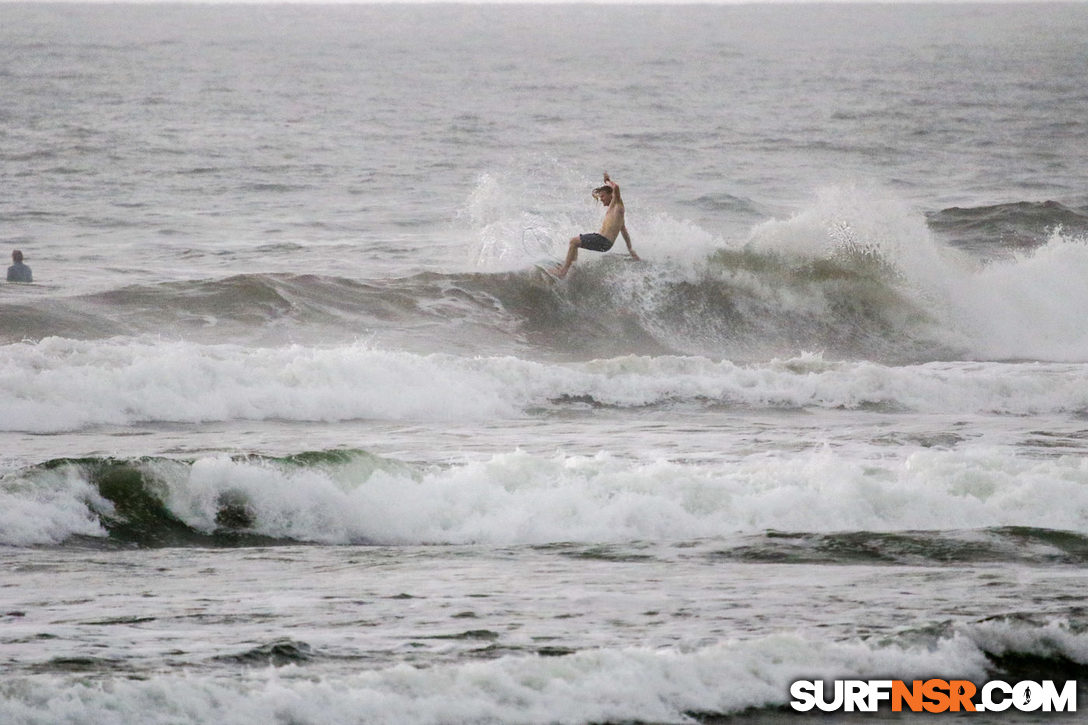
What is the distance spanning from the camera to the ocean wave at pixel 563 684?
15.8 ft

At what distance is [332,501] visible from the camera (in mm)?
8258

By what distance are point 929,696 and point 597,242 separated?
36.8ft

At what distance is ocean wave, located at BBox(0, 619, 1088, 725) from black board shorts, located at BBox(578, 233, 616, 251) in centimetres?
1071

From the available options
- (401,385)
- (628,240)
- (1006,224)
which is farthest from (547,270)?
(1006,224)

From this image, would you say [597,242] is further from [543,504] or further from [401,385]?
[543,504]

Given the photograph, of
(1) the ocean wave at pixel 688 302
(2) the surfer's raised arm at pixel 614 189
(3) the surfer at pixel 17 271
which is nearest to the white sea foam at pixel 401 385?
(1) the ocean wave at pixel 688 302

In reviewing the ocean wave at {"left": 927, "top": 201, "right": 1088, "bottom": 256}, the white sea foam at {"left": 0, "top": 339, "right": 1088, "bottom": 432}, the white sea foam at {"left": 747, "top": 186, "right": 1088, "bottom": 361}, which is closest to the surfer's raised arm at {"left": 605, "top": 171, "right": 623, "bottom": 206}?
the white sea foam at {"left": 0, "top": 339, "right": 1088, "bottom": 432}

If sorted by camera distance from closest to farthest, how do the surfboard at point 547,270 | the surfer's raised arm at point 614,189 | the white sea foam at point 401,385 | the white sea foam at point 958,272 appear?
the white sea foam at point 401,385, the surfer's raised arm at point 614,189, the white sea foam at point 958,272, the surfboard at point 547,270

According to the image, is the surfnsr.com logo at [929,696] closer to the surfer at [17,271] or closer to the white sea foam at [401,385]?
the white sea foam at [401,385]

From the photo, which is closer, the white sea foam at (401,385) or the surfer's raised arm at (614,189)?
the white sea foam at (401,385)

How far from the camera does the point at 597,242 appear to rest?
16.1m

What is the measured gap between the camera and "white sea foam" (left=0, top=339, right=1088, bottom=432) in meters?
11.0

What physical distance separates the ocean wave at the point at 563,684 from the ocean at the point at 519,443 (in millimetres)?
15

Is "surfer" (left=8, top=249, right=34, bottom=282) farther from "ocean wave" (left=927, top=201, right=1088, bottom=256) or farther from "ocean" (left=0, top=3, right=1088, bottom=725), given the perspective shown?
"ocean wave" (left=927, top=201, right=1088, bottom=256)
